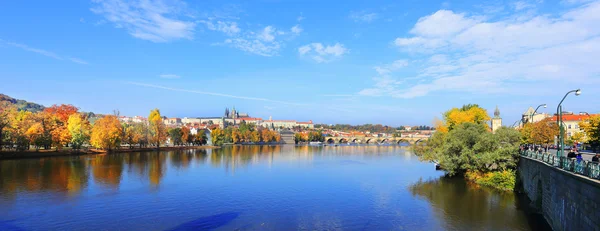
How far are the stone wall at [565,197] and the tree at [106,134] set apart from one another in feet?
246

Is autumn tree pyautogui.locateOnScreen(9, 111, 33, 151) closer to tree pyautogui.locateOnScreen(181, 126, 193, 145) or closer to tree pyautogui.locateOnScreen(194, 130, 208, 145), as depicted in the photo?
tree pyautogui.locateOnScreen(181, 126, 193, 145)

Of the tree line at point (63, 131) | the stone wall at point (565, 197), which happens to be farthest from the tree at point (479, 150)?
the tree line at point (63, 131)

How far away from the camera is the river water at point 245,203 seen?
23.3 meters

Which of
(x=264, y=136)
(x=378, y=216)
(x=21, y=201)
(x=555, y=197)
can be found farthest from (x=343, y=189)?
(x=264, y=136)

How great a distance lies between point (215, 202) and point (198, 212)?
3.68 metres

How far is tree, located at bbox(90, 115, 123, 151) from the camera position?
76.9 metres

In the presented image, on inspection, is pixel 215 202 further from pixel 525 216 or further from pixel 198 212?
pixel 525 216

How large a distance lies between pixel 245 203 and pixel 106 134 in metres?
59.1

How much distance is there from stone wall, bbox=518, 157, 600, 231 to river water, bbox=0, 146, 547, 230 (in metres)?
1.92

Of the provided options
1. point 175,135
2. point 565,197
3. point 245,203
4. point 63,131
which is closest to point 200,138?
point 175,135

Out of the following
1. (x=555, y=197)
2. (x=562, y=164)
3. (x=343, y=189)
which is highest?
(x=562, y=164)

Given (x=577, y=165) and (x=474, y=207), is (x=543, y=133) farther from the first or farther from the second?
(x=577, y=165)

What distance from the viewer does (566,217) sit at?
16922 millimetres

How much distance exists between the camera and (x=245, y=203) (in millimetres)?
29844
